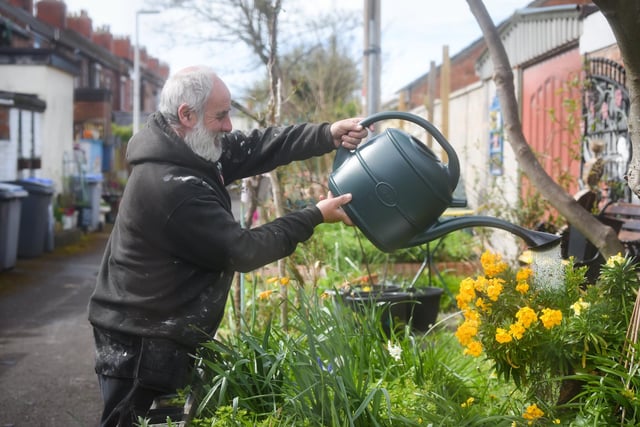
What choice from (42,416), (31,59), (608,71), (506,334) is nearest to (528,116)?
(608,71)

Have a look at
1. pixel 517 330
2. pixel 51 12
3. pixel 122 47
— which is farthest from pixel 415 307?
pixel 122 47

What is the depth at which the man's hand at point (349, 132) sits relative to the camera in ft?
10.7

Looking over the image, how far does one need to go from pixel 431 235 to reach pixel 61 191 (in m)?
15.8

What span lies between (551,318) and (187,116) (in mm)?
1448

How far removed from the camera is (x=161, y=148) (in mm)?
2943

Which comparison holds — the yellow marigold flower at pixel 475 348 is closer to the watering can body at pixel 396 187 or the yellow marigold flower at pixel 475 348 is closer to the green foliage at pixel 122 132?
the watering can body at pixel 396 187

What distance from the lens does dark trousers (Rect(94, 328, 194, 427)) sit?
298 cm

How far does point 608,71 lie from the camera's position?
271 inches

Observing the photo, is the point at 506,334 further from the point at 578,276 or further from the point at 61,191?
the point at 61,191

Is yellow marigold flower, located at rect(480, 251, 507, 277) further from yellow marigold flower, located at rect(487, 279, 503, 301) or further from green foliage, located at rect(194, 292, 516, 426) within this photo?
green foliage, located at rect(194, 292, 516, 426)

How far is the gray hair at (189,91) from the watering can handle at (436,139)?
581mm

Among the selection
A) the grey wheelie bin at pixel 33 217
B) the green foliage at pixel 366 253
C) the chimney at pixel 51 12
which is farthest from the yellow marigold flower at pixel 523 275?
the chimney at pixel 51 12

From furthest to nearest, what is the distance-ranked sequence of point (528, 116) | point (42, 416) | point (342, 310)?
1. point (528, 116)
2. point (42, 416)
3. point (342, 310)

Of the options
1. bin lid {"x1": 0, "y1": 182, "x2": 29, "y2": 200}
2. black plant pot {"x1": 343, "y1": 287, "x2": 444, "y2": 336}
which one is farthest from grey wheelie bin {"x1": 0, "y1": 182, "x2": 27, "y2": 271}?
black plant pot {"x1": 343, "y1": 287, "x2": 444, "y2": 336}
